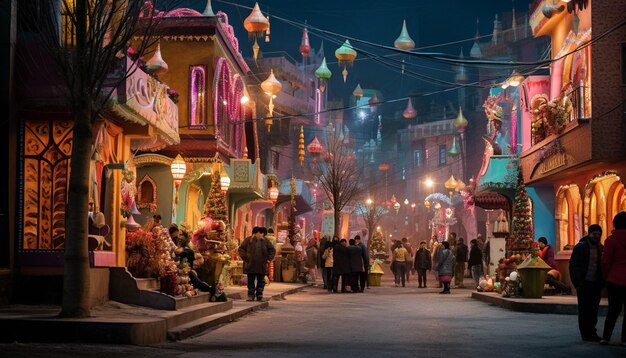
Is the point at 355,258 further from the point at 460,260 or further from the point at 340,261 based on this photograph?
the point at 460,260

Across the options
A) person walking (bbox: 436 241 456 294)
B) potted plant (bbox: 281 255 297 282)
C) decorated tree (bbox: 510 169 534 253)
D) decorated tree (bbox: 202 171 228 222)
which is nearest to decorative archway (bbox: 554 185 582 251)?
decorated tree (bbox: 510 169 534 253)

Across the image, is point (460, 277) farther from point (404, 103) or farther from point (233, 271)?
point (404, 103)

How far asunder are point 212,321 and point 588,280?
6378mm

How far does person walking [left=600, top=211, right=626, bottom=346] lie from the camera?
1364 centimetres

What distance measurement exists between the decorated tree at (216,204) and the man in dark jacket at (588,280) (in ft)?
52.2

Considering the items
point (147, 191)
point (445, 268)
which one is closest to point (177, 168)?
point (147, 191)

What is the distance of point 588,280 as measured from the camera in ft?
47.1

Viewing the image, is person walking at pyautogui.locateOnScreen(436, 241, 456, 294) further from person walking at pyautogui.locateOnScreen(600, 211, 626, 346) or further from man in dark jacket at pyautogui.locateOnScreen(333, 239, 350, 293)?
person walking at pyautogui.locateOnScreen(600, 211, 626, 346)

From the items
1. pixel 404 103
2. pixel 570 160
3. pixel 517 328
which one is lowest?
pixel 517 328

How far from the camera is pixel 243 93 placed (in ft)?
123

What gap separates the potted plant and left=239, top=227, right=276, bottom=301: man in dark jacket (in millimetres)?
15233

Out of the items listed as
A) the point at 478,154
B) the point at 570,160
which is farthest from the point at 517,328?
the point at 478,154

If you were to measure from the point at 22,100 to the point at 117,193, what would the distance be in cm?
340

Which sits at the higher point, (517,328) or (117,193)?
(117,193)
